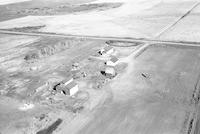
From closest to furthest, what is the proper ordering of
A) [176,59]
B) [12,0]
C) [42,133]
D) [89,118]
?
[42,133] → [89,118] → [176,59] → [12,0]

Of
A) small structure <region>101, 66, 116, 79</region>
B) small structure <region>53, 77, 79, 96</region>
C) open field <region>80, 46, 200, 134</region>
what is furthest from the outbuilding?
small structure <region>53, 77, 79, 96</region>

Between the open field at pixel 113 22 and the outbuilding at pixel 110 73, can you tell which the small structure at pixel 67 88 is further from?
the open field at pixel 113 22

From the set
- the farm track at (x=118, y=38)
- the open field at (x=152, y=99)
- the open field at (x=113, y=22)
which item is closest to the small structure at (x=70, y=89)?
the open field at (x=152, y=99)

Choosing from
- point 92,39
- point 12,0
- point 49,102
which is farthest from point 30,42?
point 12,0

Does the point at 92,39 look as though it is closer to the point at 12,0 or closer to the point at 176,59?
the point at 176,59

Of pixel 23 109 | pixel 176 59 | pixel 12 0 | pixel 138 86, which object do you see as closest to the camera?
pixel 23 109

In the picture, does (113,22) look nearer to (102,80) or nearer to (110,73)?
(110,73)

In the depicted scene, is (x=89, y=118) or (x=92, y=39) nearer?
(x=89, y=118)
